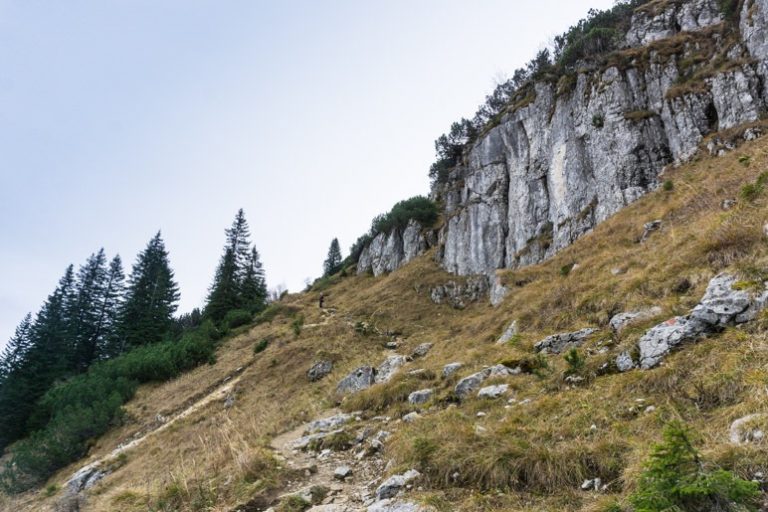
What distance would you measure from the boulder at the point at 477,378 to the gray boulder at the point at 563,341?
4.22ft

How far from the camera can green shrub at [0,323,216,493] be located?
2177 cm

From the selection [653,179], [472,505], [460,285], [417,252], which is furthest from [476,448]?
[417,252]

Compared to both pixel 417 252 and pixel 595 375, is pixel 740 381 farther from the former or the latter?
pixel 417 252

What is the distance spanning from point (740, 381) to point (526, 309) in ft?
30.7

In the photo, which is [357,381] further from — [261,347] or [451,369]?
[261,347]

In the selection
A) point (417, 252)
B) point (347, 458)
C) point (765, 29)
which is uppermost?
point (765, 29)

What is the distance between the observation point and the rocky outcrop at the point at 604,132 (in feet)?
74.0

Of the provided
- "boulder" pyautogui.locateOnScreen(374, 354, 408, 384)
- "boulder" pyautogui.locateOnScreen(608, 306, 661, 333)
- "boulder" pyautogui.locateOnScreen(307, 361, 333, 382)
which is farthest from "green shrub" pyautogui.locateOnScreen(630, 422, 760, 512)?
"boulder" pyautogui.locateOnScreen(307, 361, 333, 382)

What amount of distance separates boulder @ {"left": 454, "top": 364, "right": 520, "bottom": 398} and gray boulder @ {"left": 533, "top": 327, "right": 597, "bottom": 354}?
1.29 meters

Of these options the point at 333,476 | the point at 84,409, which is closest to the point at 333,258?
the point at 84,409

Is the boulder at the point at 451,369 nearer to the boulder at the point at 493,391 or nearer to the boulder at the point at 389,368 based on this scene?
the boulder at the point at 493,391

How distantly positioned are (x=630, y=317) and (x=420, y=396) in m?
5.57

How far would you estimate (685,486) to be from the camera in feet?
10.8

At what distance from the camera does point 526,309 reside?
14469mm
